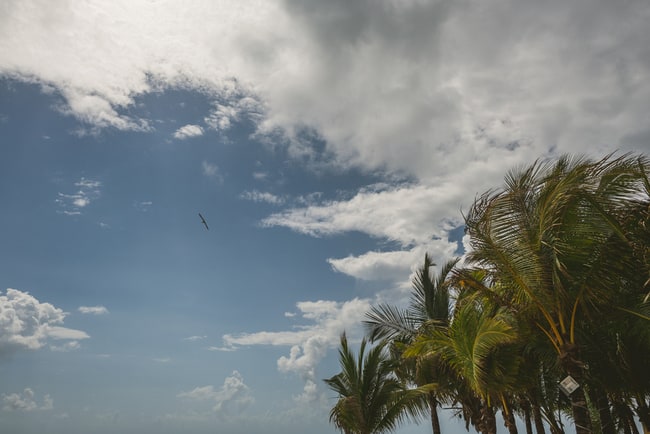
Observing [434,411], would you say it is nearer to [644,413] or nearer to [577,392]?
[644,413]


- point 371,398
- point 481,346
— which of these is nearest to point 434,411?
point 371,398

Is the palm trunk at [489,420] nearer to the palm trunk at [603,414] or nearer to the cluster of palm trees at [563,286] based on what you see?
the cluster of palm trees at [563,286]

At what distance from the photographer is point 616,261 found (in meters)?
8.85

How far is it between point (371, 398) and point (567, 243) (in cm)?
964

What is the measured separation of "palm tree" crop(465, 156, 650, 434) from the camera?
28.2 ft

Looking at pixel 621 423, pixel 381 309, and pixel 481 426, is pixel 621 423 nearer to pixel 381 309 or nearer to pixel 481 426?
pixel 481 426

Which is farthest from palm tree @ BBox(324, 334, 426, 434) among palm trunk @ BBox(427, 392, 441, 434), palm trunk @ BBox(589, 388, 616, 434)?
palm trunk @ BBox(589, 388, 616, 434)

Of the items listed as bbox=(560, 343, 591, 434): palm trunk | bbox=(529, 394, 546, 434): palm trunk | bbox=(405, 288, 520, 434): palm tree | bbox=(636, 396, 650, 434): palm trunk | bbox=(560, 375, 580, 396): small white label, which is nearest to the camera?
bbox=(560, 375, 580, 396): small white label

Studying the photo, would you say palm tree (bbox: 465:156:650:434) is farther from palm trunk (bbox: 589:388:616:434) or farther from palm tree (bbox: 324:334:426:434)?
palm tree (bbox: 324:334:426:434)

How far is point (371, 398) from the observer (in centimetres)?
1595

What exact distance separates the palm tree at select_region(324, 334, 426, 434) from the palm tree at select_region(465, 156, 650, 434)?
289 inches

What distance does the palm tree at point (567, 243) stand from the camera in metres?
8.60

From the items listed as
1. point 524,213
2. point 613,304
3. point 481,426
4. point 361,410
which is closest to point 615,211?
point 524,213

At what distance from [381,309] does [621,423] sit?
9.59 m
